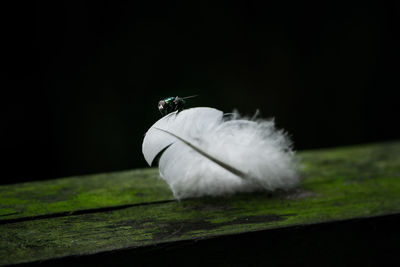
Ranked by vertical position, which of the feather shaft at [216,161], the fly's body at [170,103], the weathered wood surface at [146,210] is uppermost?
the fly's body at [170,103]

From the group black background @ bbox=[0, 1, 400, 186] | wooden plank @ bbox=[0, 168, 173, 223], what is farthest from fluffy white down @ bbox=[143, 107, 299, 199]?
black background @ bbox=[0, 1, 400, 186]

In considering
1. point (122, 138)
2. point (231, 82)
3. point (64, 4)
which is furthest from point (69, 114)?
point (231, 82)

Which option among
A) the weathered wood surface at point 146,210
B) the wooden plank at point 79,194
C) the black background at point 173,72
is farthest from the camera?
the black background at point 173,72

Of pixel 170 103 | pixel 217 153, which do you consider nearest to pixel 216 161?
pixel 217 153

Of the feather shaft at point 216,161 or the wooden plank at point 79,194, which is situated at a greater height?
the feather shaft at point 216,161

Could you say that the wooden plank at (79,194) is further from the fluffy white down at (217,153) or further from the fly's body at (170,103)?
the fly's body at (170,103)

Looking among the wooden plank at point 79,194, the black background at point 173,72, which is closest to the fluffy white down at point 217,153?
the wooden plank at point 79,194

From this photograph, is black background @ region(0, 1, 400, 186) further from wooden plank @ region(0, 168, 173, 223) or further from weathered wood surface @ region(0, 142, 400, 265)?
weathered wood surface @ region(0, 142, 400, 265)
